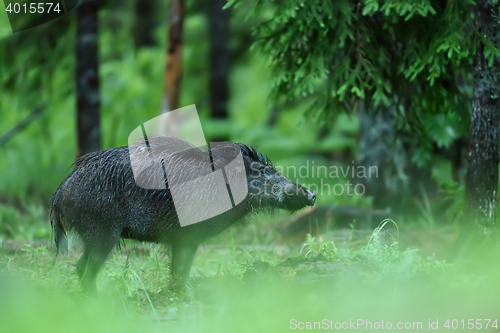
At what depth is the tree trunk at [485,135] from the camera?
16.1ft

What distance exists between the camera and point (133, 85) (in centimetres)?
1267

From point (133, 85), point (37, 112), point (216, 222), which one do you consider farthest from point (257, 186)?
point (133, 85)

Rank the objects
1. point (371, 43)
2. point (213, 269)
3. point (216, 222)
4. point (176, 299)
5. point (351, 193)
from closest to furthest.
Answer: point (176, 299) < point (216, 222) < point (371, 43) < point (213, 269) < point (351, 193)

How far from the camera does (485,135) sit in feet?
16.1

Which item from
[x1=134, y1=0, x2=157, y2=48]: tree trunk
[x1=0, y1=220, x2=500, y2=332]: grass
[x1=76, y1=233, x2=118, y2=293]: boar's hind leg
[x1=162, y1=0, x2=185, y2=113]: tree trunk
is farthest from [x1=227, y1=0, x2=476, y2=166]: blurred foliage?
[x1=134, y1=0, x2=157, y2=48]: tree trunk

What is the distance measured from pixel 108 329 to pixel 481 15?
4.25m

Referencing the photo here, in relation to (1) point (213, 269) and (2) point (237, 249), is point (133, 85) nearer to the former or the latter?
(2) point (237, 249)

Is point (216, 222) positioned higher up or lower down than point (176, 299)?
higher up

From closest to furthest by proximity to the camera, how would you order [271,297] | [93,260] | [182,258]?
[271,297]
[93,260]
[182,258]

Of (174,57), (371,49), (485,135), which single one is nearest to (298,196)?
(371,49)

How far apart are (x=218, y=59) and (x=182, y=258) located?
8.45 metres

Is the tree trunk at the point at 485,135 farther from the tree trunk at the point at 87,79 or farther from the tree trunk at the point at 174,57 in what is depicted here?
the tree trunk at the point at 87,79

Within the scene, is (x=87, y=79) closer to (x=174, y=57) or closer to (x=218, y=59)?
(x=174, y=57)

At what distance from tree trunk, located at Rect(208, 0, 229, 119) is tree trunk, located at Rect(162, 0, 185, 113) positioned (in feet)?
10.3
